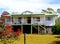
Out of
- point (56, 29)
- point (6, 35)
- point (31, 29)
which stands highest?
point (6, 35)

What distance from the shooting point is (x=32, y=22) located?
53594 millimetres

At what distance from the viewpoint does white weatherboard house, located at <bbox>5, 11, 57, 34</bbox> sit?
52.4 meters

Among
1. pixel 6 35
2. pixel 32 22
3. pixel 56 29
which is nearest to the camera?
pixel 6 35

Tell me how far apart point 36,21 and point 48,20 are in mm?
2774

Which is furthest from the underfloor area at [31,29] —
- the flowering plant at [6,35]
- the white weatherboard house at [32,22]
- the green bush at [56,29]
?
the flowering plant at [6,35]

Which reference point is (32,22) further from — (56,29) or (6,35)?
(6,35)

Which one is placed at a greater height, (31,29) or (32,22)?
(32,22)

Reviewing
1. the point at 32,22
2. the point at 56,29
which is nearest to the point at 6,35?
the point at 56,29

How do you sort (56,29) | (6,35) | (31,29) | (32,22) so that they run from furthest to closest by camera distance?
(32,22), (31,29), (56,29), (6,35)

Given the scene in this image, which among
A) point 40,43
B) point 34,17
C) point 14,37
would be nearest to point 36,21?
point 34,17

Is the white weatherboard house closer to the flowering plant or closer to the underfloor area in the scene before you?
the underfloor area

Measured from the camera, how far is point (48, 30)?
52875 mm

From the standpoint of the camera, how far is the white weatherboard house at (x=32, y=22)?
5241 cm

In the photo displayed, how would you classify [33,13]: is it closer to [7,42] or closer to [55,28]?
[55,28]
